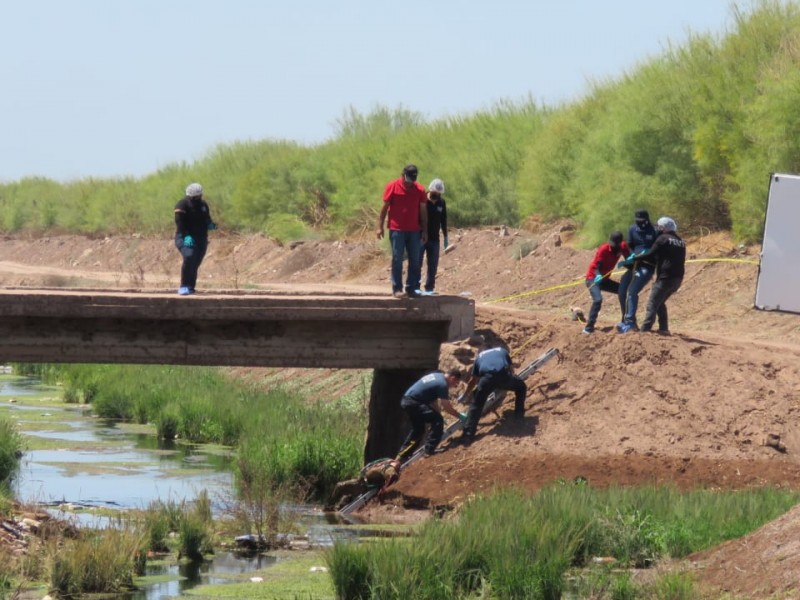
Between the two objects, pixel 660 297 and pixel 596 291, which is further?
pixel 596 291

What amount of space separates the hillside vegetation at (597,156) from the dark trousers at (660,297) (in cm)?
686

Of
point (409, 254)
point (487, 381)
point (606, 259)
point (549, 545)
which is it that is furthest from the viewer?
point (606, 259)

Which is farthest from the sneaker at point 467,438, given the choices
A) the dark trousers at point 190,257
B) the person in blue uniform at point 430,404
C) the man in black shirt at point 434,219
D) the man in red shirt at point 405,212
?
the dark trousers at point 190,257

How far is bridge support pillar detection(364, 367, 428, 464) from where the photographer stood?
72.1ft

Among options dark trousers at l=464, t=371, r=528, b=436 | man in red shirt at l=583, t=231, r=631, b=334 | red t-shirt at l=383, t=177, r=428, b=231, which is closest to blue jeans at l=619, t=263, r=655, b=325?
man in red shirt at l=583, t=231, r=631, b=334

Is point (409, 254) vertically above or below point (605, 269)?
above

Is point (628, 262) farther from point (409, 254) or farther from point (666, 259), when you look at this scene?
point (409, 254)

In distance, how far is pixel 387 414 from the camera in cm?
2242

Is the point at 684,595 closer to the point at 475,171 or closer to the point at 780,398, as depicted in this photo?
the point at 780,398

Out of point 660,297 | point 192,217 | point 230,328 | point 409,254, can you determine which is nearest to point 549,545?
point 409,254

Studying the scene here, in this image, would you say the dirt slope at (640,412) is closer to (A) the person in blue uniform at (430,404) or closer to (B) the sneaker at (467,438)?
(B) the sneaker at (467,438)

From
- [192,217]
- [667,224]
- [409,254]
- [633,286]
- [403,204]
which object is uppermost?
[403,204]

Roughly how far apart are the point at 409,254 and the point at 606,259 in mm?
2853

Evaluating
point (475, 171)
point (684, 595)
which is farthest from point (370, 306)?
point (475, 171)
